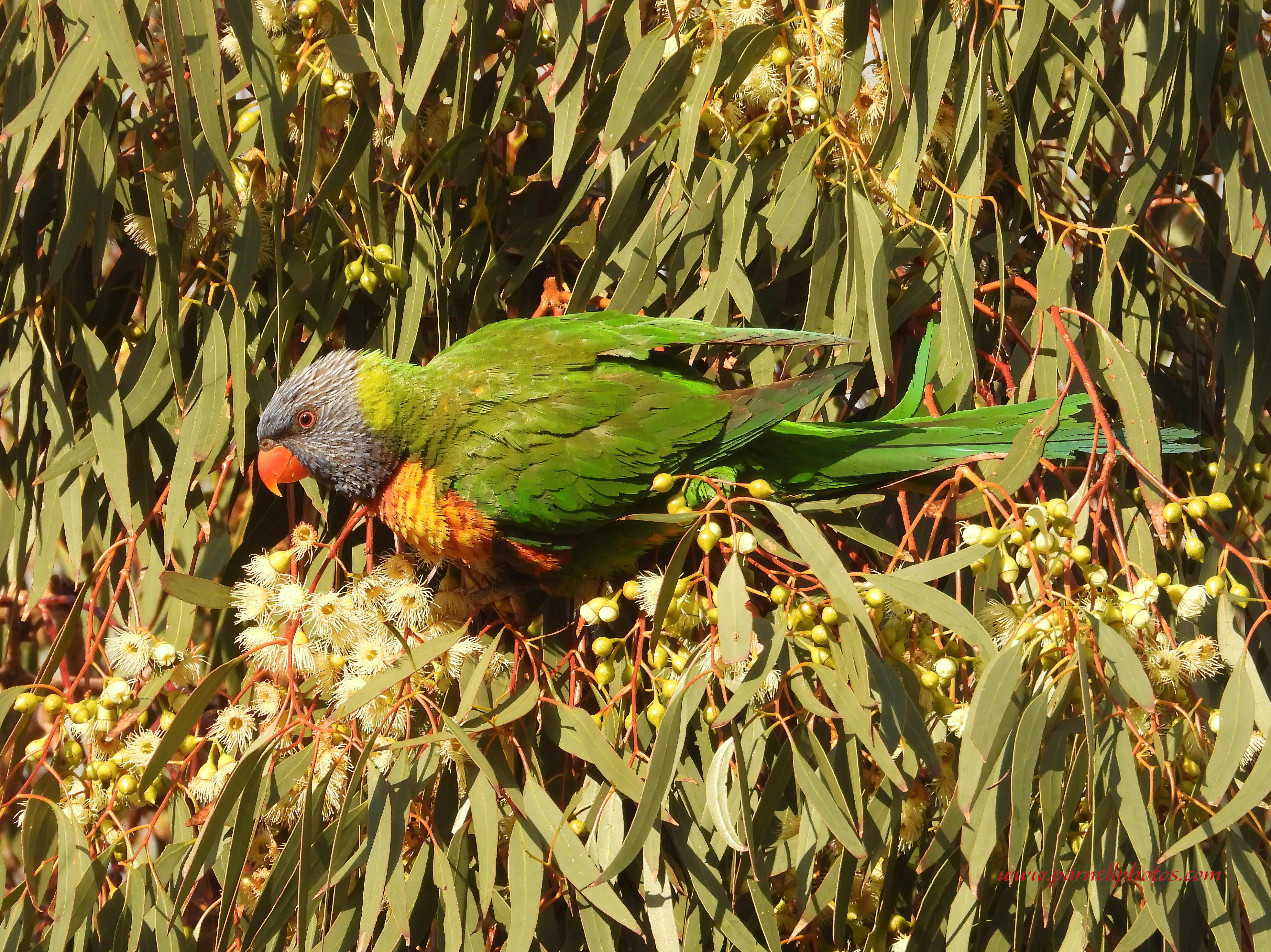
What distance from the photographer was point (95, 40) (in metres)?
1.41

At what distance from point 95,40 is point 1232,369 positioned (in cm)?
176

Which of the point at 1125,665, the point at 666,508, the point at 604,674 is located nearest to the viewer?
the point at 1125,665

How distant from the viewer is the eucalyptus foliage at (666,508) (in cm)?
133

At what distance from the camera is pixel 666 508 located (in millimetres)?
1668

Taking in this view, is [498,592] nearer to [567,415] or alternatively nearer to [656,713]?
[567,415]

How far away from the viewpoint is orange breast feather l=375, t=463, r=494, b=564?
1.70m

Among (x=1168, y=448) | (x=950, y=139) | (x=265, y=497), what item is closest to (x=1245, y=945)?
(x=1168, y=448)

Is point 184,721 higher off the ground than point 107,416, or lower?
lower

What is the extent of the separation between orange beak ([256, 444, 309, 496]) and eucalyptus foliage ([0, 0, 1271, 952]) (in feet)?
0.26

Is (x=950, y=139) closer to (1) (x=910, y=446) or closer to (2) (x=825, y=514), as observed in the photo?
(1) (x=910, y=446)

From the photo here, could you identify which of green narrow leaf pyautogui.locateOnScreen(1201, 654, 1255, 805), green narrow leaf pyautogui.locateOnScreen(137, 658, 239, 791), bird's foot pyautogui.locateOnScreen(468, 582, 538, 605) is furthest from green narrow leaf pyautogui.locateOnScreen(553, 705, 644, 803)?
green narrow leaf pyautogui.locateOnScreen(1201, 654, 1255, 805)

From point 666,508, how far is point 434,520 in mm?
385

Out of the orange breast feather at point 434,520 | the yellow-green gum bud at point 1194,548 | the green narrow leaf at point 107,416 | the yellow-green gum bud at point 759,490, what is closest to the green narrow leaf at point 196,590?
the green narrow leaf at point 107,416

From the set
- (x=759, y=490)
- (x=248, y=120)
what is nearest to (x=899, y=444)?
(x=759, y=490)
